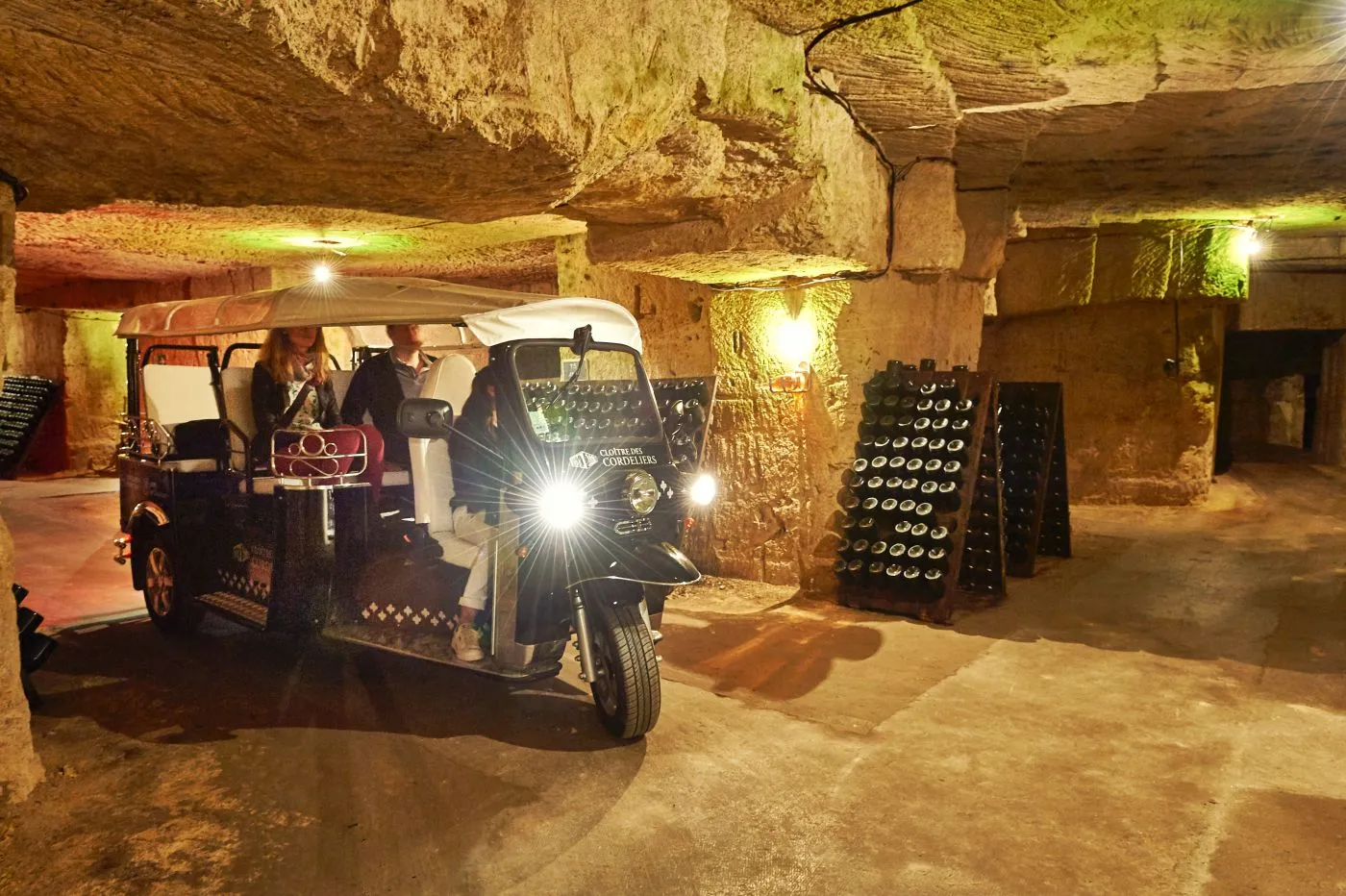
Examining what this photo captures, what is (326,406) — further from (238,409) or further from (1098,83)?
(1098,83)

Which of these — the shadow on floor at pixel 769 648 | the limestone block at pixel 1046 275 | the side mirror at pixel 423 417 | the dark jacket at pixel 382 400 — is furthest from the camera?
the limestone block at pixel 1046 275

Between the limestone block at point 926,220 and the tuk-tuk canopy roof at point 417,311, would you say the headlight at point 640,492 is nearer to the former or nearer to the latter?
→ the tuk-tuk canopy roof at point 417,311

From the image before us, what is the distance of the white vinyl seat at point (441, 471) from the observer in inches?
159

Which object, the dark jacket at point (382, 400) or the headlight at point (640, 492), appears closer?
the headlight at point (640, 492)

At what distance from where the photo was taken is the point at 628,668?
3.62 m

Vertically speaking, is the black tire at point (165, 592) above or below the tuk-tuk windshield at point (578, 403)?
below

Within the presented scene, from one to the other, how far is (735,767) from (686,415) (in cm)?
169

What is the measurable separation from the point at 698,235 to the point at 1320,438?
12.3 metres

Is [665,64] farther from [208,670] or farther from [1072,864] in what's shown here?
[208,670]

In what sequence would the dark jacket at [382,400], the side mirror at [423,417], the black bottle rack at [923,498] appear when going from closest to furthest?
the side mirror at [423,417] < the dark jacket at [382,400] < the black bottle rack at [923,498]

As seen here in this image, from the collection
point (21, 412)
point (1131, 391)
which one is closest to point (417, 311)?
point (1131, 391)

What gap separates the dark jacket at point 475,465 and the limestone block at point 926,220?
11.7ft

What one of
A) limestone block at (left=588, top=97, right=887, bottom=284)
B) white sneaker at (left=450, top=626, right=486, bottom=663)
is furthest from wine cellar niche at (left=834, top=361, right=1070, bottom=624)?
white sneaker at (left=450, top=626, right=486, bottom=663)

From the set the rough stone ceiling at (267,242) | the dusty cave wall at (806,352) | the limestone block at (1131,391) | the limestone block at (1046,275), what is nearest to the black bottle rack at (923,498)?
the dusty cave wall at (806,352)
